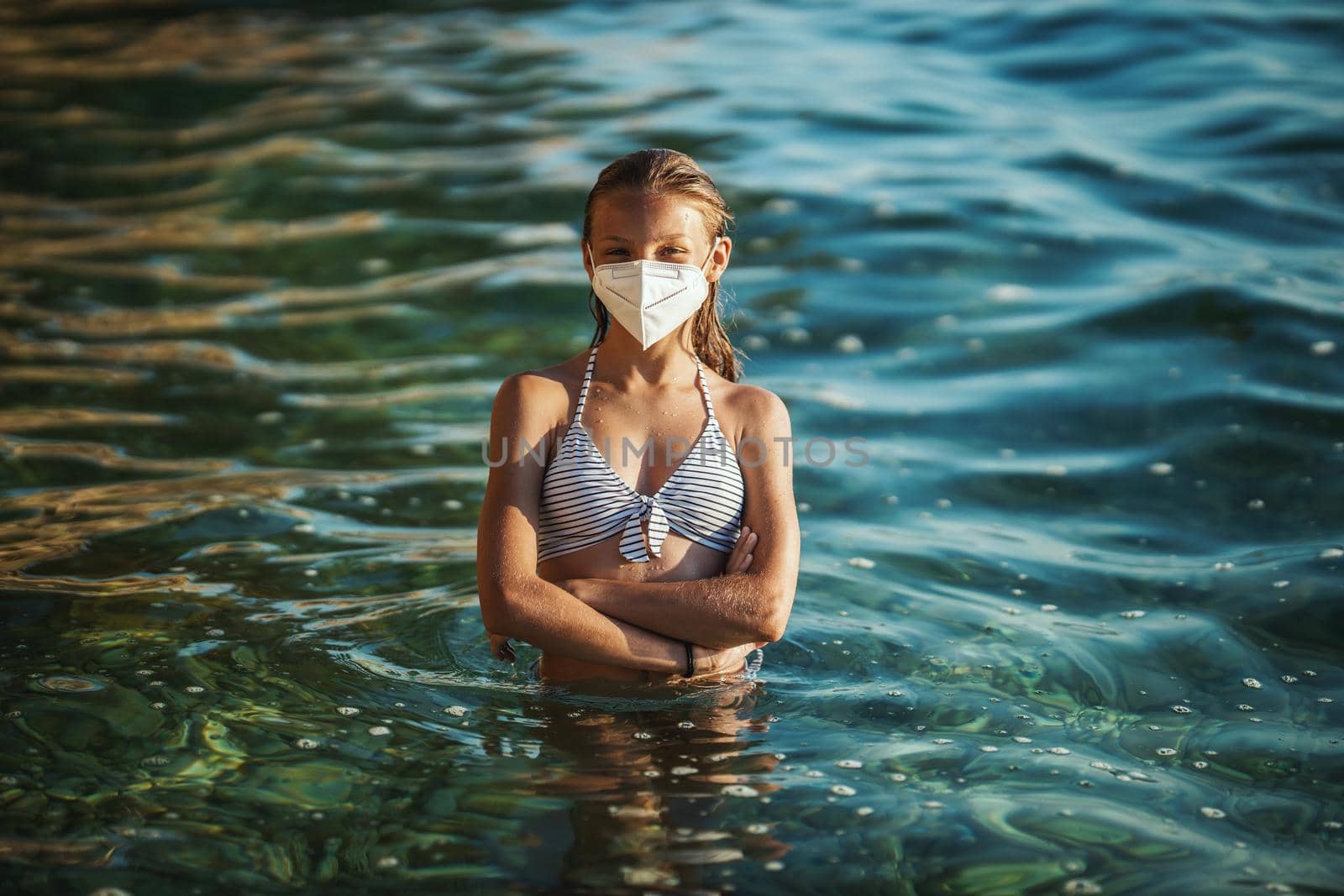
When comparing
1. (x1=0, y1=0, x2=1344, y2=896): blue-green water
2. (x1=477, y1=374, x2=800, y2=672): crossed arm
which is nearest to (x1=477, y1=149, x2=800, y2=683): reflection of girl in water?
(x1=477, y1=374, x2=800, y2=672): crossed arm

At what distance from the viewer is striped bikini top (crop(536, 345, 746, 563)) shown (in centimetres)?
405

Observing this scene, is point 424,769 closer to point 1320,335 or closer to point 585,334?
point 585,334

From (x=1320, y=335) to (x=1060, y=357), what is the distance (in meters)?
1.37

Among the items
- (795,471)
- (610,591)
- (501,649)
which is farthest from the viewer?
(795,471)

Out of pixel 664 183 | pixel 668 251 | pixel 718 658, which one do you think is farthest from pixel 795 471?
pixel 664 183

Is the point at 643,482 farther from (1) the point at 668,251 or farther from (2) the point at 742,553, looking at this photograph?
(1) the point at 668,251

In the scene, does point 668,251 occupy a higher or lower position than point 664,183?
lower

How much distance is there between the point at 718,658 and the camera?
4152mm

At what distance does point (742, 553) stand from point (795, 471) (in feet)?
9.33

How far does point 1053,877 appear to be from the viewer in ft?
11.2

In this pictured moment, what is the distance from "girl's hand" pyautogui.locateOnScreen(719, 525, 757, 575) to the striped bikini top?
59 millimetres

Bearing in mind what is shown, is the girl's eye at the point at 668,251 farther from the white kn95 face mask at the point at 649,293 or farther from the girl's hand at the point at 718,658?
the girl's hand at the point at 718,658

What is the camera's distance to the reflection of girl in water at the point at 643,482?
3.92 m

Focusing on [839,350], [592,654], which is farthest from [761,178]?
[592,654]
